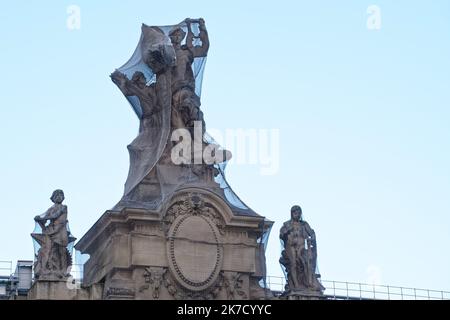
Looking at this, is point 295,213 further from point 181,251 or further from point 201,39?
point 201,39

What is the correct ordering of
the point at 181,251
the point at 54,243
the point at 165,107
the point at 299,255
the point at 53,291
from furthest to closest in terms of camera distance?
the point at 165,107
the point at 299,255
the point at 181,251
the point at 54,243
the point at 53,291

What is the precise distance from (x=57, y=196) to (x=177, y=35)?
812cm

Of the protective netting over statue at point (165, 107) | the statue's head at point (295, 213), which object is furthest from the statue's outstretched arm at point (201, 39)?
the statue's head at point (295, 213)

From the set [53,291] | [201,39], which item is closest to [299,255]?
[201,39]

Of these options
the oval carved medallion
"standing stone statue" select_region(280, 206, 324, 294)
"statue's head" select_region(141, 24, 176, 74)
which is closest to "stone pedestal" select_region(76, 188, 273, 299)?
the oval carved medallion

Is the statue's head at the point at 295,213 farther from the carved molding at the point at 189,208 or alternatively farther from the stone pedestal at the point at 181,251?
the carved molding at the point at 189,208

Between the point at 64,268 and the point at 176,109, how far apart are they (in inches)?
298

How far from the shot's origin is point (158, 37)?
49406 millimetres

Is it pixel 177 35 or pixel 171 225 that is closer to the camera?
pixel 171 225

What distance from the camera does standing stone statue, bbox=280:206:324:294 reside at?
47.7m

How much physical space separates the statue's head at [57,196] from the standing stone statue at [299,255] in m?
8.25

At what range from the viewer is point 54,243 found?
4531 centimetres

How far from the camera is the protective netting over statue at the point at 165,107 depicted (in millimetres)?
47312
